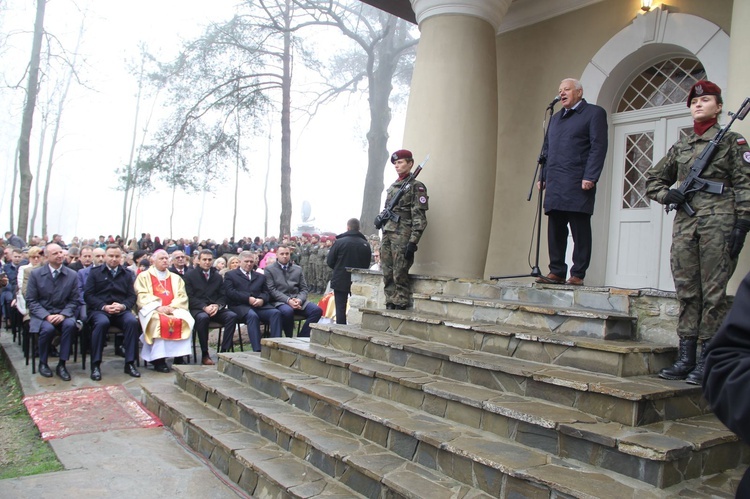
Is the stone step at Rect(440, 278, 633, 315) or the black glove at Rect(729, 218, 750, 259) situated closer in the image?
the black glove at Rect(729, 218, 750, 259)

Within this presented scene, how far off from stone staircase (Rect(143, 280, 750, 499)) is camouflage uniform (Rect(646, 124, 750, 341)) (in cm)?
35

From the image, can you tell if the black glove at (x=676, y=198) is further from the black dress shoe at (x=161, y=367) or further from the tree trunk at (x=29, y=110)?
the tree trunk at (x=29, y=110)

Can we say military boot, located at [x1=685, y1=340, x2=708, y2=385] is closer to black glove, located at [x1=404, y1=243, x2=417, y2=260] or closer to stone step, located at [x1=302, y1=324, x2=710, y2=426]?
stone step, located at [x1=302, y1=324, x2=710, y2=426]

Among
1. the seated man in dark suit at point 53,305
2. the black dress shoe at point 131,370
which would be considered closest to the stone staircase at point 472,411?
the black dress shoe at point 131,370

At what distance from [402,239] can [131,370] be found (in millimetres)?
3861

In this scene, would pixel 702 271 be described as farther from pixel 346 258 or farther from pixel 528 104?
pixel 346 258

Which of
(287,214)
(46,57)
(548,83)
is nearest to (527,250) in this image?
(548,83)

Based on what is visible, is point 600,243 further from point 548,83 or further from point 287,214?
point 287,214

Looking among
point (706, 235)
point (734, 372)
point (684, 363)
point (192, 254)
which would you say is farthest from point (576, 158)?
point (192, 254)

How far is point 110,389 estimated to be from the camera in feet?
21.9

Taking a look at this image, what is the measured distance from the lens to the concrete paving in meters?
4.11

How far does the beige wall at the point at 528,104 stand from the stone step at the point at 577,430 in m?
3.52

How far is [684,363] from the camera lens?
3.76 meters


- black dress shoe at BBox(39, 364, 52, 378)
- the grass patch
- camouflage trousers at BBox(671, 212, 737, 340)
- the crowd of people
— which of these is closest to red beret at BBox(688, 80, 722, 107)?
camouflage trousers at BBox(671, 212, 737, 340)
